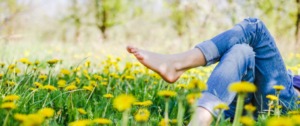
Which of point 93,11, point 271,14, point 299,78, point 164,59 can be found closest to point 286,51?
point 299,78

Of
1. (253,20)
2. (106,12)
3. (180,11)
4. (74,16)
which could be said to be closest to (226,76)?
(253,20)

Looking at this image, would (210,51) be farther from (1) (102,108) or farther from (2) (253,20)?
(1) (102,108)

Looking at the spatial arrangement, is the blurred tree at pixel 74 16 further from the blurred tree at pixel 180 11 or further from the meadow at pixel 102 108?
the meadow at pixel 102 108

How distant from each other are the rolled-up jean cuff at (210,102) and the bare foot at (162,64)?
34 cm

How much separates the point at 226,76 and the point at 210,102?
0.48 ft

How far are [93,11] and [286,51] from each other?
8217 mm

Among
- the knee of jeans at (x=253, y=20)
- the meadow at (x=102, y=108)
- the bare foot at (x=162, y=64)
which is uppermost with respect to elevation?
the knee of jeans at (x=253, y=20)

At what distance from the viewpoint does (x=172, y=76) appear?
108 cm

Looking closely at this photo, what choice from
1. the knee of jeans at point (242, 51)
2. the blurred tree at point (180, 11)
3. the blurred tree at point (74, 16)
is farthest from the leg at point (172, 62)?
the blurred tree at point (74, 16)

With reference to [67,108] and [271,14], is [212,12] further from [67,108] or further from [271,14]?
[67,108]

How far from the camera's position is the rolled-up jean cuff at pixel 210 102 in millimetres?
719

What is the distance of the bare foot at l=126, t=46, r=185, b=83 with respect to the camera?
3.51 ft

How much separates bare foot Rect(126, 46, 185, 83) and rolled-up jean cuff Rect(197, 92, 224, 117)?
0.34 meters

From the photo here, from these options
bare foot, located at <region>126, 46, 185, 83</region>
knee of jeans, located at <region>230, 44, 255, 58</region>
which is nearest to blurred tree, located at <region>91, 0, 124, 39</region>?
bare foot, located at <region>126, 46, 185, 83</region>
